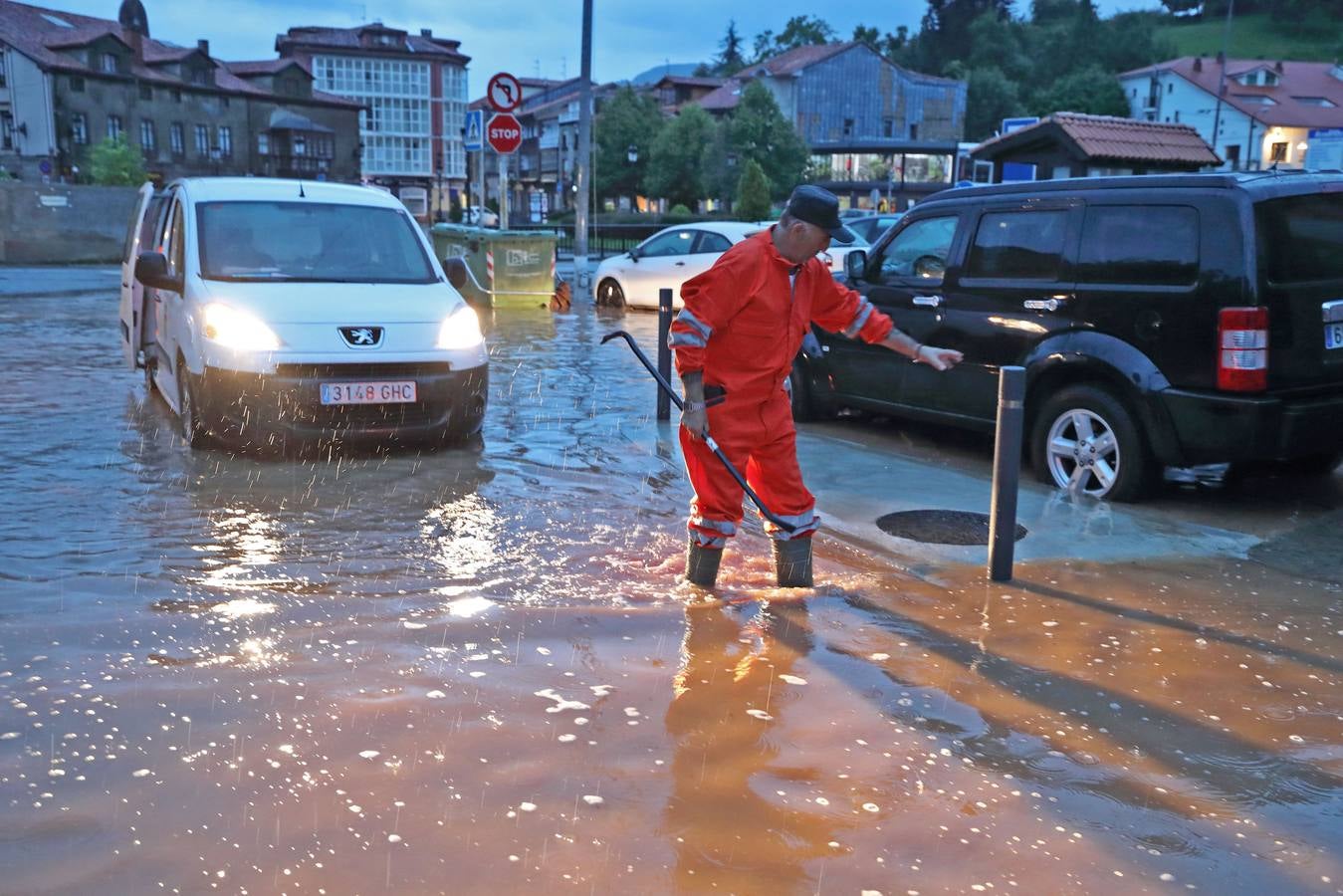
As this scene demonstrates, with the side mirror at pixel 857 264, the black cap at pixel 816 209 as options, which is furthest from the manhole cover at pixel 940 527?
the side mirror at pixel 857 264

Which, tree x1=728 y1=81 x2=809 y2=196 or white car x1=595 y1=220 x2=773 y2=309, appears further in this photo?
tree x1=728 y1=81 x2=809 y2=196

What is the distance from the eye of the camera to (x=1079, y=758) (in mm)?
3629

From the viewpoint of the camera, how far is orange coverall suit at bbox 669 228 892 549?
4.67 metres

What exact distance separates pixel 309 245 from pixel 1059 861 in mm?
6799

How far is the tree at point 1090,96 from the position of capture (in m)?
92.6

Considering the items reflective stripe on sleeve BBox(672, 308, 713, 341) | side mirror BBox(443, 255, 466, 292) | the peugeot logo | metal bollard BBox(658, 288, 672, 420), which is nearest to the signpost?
metal bollard BBox(658, 288, 672, 420)

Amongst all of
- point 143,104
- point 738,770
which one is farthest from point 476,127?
point 143,104

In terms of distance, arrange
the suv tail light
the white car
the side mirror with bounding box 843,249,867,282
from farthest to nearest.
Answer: the white car < the side mirror with bounding box 843,249,867,282 < the suv tail light

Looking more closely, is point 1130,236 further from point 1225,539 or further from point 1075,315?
point 1225,539

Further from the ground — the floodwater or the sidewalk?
the sidewalk

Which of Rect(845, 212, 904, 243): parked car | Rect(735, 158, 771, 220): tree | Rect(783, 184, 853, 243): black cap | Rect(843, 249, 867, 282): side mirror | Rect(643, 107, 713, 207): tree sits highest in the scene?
Rect(643, 107, 713, 207): tree

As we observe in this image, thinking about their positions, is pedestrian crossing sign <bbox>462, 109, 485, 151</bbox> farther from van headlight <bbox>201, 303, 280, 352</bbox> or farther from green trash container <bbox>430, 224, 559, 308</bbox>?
van headlight <bbox>201, 303, 280, 352</bbox>

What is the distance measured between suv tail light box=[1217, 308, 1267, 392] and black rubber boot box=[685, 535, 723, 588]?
2.95 metres

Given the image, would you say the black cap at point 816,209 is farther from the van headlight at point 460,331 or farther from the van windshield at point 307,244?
the van windshield at point 307,244
